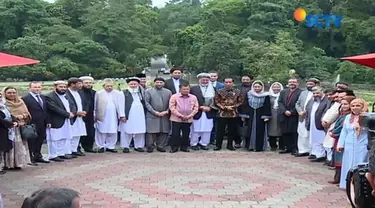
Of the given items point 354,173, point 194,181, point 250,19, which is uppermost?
point 250,19

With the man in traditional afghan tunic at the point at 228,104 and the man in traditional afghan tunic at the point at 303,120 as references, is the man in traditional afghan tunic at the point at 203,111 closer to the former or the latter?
the man in traditional afghan tunic at the point at 228,104

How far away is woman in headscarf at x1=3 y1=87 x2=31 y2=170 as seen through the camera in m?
8.05

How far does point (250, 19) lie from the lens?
3338 centimetres

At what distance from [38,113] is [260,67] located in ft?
65.4

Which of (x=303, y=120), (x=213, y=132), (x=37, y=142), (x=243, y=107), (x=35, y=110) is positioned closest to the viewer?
(x=35, y=110)

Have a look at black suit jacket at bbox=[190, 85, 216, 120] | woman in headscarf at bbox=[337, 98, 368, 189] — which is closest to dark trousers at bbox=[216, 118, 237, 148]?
black suit jacket at bbox=[190, 85, 216, 120]

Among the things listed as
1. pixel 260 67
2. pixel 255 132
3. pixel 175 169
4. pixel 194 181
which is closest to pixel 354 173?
pixel 194 181

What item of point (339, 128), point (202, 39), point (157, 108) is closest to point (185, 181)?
point (339, 128)

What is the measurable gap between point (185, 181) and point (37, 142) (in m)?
2.61

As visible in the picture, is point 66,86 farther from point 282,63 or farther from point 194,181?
point 282,63

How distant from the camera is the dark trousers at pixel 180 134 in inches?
392

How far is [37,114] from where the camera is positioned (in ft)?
28.1

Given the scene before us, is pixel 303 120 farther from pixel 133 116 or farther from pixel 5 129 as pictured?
pixel 5 129

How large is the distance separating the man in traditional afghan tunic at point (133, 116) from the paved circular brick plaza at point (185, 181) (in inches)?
18.4
